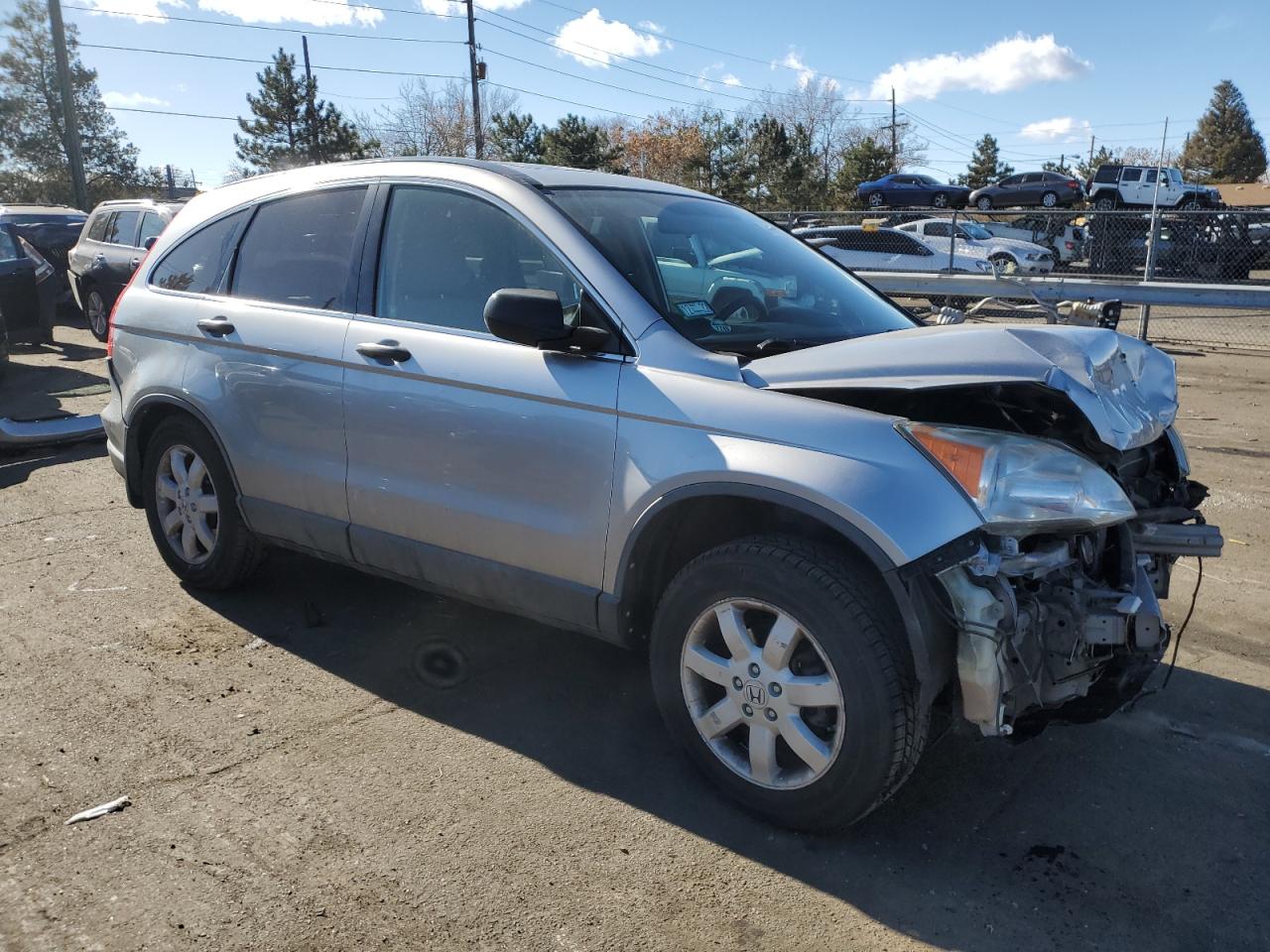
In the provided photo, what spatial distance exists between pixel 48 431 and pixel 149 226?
6.48m

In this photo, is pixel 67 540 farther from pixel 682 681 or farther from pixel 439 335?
pixel 682 681

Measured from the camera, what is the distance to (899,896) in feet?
8.90

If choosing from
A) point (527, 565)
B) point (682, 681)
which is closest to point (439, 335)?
point (527, 565)

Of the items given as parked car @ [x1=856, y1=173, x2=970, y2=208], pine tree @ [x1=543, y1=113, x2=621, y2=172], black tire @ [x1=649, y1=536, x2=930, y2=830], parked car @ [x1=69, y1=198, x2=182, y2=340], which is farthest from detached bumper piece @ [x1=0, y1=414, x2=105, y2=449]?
pine tree @ [x1=543, y1=113, x2=621, y2=172]

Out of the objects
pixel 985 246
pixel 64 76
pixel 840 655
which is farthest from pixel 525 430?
pixel 64 76

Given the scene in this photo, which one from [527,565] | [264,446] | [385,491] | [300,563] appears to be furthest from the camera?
[300,563]

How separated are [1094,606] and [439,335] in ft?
7.65

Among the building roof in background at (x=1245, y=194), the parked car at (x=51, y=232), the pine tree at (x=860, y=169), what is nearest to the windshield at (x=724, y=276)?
the parked car at (x=51, y=232)

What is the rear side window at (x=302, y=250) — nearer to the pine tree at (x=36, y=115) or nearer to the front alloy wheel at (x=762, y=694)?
the front alloy wheel at (x=762, y=694)

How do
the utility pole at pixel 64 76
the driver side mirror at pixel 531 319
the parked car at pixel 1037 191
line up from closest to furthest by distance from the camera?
the driver side mirror at pixel 531 319, the utility pole at pixel 64 76, the parked car at pixel 1037 191

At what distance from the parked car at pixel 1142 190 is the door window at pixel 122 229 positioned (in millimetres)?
26995

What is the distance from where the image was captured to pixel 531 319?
122 inches

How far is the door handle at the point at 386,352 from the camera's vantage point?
3682mm

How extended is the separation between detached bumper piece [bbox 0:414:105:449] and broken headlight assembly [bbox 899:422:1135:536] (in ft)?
23.8
